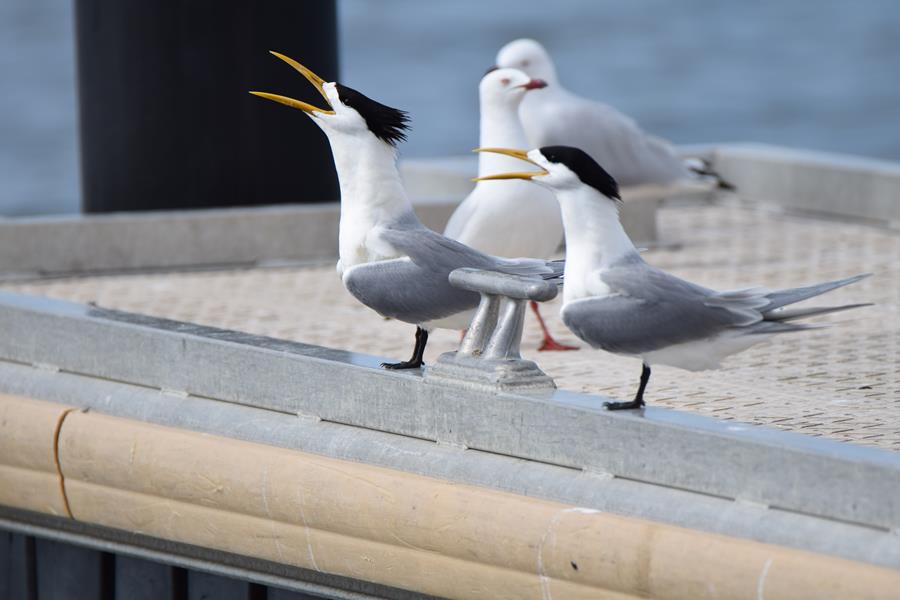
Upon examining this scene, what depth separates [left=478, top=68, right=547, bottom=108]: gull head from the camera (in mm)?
6746

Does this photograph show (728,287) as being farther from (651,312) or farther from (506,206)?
(651,312)

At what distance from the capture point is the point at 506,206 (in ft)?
21.7

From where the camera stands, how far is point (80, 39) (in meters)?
9.04

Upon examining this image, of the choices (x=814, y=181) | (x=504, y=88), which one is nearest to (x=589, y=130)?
(x=504, y=88)

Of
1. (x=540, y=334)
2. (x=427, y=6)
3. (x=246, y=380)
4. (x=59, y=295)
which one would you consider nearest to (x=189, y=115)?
(x=59, y=295)

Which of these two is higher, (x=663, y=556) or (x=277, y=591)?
(x=663, y=556)

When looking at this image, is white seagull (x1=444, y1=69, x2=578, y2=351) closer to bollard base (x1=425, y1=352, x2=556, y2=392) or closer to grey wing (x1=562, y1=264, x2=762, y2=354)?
bollard base (x1=425, y1=352, x2=556, y2=392)

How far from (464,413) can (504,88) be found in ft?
6.92

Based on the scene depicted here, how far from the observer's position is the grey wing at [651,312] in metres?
4.38

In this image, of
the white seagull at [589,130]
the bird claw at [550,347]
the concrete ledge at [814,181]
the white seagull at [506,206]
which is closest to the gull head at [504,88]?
the white seagull at [506,206]

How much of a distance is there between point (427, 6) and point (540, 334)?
1317 inches

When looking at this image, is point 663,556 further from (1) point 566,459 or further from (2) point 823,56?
(2) point 823,56

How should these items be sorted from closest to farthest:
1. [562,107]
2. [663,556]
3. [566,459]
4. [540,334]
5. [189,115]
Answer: [663,556] → [566,459] → [540,334] → [562,107] → [189,115]

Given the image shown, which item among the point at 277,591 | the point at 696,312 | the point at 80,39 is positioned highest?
the point at 80,39
